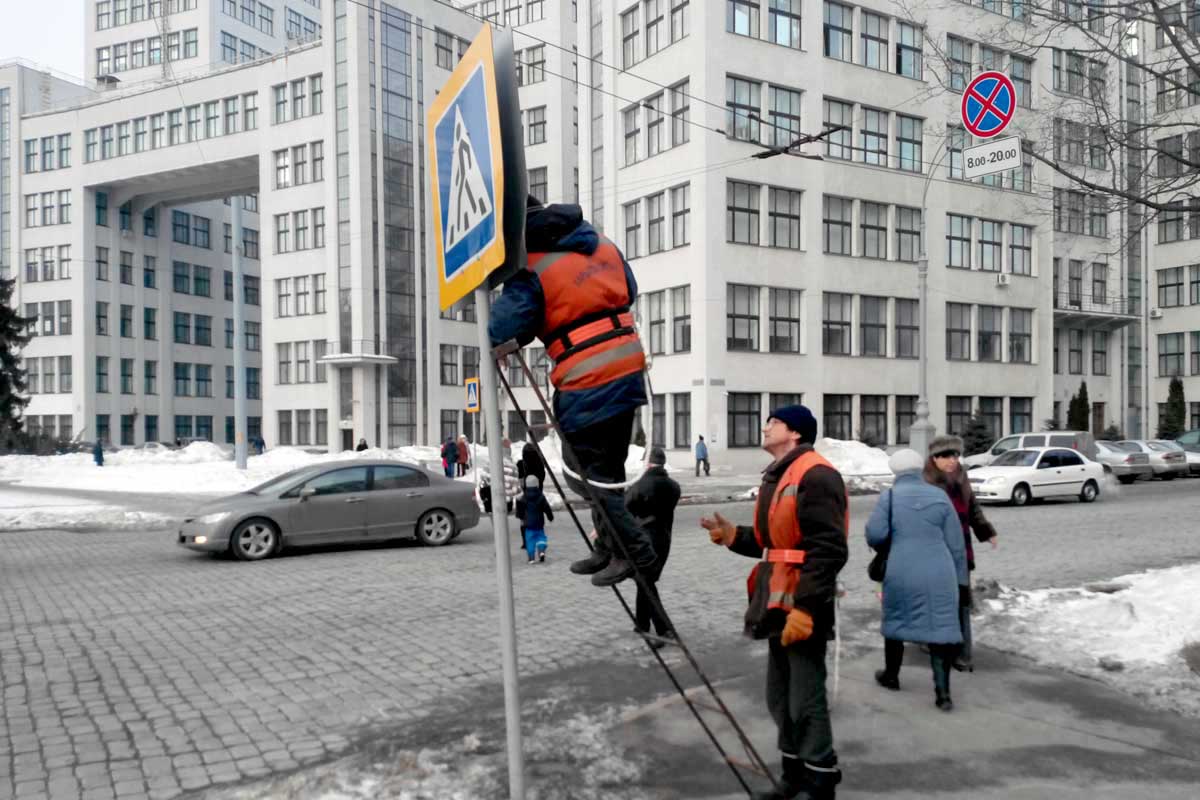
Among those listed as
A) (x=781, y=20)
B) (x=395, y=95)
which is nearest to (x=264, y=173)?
(x=395, y=95)

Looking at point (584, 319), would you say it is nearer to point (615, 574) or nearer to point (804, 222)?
point (615, 574)

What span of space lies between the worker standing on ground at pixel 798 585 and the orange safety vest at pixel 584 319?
3.41 ft

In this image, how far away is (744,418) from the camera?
38188 millimetres

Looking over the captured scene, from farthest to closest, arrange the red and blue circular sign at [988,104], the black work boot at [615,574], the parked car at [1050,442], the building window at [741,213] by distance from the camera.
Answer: the building window at [741,213]
the parked car at [1050,442]
the red and blue circular sign at [988,104]
the black work boot at [615,574]

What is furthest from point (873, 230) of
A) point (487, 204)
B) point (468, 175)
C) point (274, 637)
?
point (487, 204)

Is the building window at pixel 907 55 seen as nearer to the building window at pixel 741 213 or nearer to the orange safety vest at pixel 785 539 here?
the building window at pixel 741 213

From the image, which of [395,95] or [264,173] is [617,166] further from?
[264,173]

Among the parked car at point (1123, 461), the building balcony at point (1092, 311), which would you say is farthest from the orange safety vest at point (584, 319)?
the building balcony at point (1092, 311)

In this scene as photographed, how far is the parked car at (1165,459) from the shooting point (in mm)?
33406

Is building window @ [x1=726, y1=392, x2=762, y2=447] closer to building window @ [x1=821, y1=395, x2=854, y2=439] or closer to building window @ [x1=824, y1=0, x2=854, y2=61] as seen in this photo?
building window @ [x1=821, y1=395, x2=854, y2=439]

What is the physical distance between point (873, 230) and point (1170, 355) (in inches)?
1034

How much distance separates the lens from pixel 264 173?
5569 cm

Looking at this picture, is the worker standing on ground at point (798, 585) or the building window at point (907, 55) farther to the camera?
the building window at point (907, 55)

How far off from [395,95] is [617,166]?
18.7 metres
